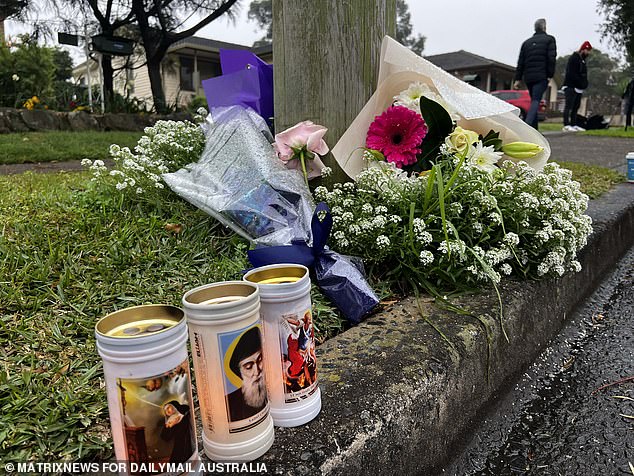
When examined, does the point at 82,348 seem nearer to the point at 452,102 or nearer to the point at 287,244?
the point at 287,244

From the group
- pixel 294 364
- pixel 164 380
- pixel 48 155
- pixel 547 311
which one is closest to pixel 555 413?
pixel 547 311

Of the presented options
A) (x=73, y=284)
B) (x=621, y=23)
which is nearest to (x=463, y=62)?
(x=621, y=23)

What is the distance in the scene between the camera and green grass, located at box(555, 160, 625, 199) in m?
3.70

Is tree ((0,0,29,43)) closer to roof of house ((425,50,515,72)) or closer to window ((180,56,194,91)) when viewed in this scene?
window ((180,56,194,91))

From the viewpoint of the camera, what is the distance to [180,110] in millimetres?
12336

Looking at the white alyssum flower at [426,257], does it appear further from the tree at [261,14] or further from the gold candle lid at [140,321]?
the tree at [261,14]

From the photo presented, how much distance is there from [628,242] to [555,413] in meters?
2.29

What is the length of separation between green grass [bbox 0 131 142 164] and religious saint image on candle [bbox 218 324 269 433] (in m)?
5.60

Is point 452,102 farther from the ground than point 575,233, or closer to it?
farther from the ground

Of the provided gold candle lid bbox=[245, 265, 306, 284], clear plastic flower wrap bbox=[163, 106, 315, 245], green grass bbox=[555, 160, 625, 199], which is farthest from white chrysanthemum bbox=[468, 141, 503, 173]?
green grass bbox=[555, 160, 625, 199]

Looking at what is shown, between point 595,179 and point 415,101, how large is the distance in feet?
9.35

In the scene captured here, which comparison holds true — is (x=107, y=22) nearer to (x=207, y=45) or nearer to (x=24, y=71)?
(x=24, y=71)

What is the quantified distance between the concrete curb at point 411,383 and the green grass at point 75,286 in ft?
0.85

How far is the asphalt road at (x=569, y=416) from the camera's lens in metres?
1.36
